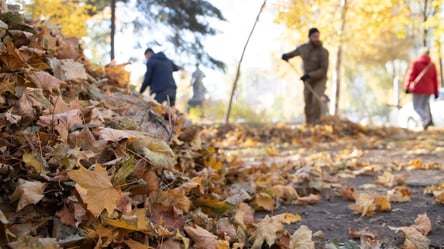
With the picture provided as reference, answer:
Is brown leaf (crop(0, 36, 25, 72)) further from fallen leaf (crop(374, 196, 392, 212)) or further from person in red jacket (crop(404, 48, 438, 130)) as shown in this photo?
person in red jacket (crop(404, 48, 438, 130))

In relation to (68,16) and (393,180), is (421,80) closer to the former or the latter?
(393,180)

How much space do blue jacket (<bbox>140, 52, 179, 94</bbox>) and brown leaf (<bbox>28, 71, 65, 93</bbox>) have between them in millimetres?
4675

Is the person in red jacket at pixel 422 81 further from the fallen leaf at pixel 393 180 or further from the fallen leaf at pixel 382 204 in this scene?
the fallen leaf at pixel 382 204

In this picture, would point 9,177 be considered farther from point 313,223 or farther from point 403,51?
point 403,51

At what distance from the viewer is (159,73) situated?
6.84 meters

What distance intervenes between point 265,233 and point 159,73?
5241mm

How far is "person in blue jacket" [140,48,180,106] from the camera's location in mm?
6805

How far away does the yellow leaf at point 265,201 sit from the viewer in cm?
265

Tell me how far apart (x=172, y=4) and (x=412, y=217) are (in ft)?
34.2

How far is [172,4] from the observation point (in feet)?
39.1

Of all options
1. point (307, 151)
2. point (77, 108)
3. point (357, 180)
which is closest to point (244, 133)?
point (307, 151)

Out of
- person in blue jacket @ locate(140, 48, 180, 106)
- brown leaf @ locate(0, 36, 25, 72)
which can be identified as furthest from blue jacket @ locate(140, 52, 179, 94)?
brown leaf @ locate(0, 36, 25, 72)

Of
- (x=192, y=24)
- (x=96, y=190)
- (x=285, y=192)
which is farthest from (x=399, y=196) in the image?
(x=192, y=24)

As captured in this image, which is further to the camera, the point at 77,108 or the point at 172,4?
the point at 172,4
